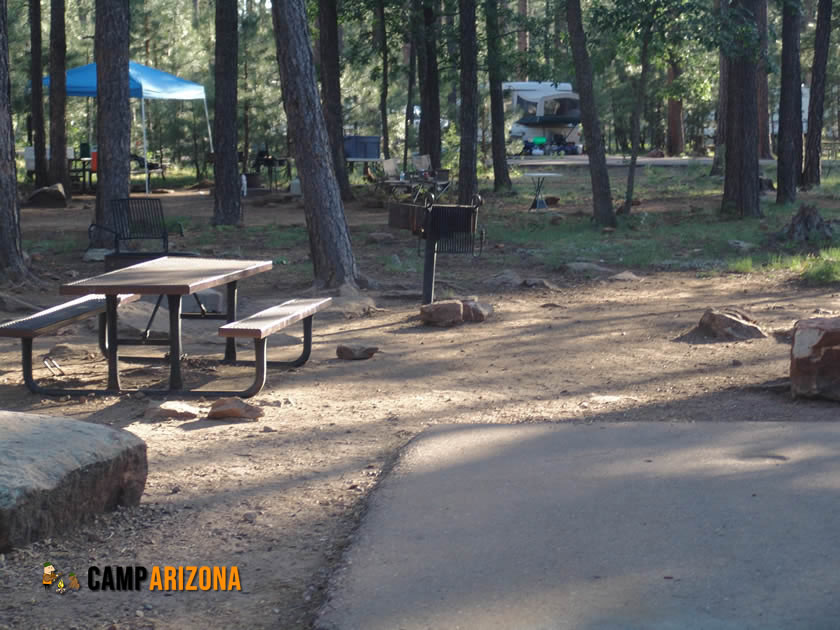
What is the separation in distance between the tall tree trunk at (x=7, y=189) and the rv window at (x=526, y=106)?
38.1 metres

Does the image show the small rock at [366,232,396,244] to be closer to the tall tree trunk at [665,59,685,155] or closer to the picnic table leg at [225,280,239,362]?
the picnic table leg at [225,280,239,362]

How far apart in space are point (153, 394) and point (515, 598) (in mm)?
3620

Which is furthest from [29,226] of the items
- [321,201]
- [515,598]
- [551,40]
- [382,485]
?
[515,598]

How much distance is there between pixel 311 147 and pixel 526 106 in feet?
127

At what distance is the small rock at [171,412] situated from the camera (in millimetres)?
5520

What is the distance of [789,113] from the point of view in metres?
19.1

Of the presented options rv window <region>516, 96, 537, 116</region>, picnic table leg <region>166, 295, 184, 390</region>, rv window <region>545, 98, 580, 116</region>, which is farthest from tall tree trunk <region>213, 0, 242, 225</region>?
rv window <region>516, 96, 537, 116</region>

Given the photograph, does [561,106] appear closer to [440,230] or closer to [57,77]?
[57,77]

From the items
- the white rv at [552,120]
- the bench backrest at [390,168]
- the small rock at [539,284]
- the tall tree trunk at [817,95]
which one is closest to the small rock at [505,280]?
the small rock at [539,284]

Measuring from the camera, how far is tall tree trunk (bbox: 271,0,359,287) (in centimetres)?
995

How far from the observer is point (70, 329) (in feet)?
27.8

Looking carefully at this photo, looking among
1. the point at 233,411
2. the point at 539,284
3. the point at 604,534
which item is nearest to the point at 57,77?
the point at 539,284

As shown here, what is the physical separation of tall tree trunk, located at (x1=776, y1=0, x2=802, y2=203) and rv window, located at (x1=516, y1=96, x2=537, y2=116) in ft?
91.4

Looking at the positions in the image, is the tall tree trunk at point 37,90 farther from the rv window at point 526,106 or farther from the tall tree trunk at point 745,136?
the rv window at point 526,106
